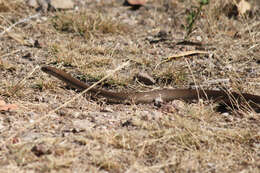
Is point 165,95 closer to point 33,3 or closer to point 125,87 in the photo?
point 125,87

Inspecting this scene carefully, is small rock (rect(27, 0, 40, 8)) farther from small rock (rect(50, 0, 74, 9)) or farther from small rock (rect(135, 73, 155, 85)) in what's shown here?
small rock (rect(135, 73, 155, 85))

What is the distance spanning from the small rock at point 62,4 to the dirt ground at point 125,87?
13 cm

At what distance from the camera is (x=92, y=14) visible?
621 cm

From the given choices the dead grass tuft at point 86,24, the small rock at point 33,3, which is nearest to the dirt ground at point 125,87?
the dead grass tuft at point 86,24

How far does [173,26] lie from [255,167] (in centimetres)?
388

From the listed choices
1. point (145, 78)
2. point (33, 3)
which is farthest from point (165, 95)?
point (33, 3)

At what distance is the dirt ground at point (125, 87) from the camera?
3.03 m

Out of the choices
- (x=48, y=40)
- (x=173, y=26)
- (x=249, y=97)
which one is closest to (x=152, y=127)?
(x=249, y=97)

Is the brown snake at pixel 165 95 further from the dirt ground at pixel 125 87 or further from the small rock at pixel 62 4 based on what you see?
the small rock at pixel 62 4

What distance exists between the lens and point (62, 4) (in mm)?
6703

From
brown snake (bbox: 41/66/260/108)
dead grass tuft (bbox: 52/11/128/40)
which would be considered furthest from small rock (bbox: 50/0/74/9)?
brown snake (bbox: 41/66/260/108)

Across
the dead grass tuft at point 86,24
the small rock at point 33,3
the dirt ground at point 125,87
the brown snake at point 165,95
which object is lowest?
the brown snake at point 165,95

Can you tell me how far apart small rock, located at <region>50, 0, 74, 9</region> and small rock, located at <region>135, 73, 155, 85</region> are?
2579mm

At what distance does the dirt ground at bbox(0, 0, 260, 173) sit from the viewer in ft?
9.93
